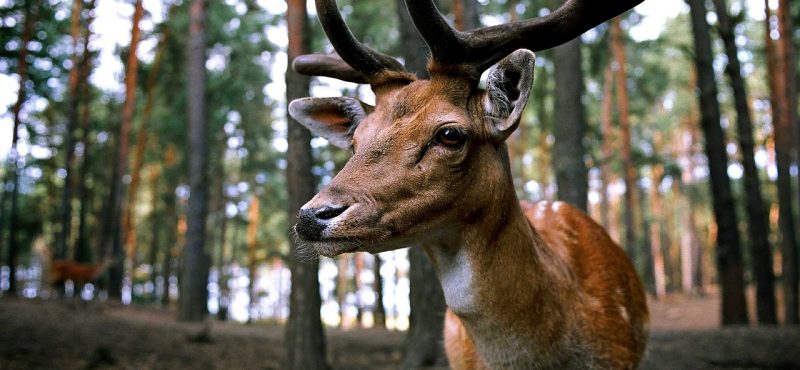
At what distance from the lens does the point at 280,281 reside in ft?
140

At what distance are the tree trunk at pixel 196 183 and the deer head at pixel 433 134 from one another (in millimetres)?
13069

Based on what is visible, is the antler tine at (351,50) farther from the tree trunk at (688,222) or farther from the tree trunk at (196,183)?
the tree trunk at (688,222)

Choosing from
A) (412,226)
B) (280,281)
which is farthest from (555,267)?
(280,281)

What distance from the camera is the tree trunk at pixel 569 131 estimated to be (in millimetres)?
8156

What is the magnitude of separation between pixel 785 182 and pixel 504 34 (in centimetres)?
1315

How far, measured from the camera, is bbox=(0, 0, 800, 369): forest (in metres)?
8.10

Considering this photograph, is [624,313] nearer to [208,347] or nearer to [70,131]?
[208,347]

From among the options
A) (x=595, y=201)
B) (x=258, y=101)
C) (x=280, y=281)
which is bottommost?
(x=280, y=281)

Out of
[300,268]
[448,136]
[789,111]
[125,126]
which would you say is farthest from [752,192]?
[125,126]

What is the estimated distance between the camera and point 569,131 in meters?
8.43

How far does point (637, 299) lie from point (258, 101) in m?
22.0

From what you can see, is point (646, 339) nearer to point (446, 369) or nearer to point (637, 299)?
point (637, 299)

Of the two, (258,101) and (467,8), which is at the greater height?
(258,101)

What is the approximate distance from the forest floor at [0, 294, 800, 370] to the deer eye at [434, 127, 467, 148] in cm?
406
